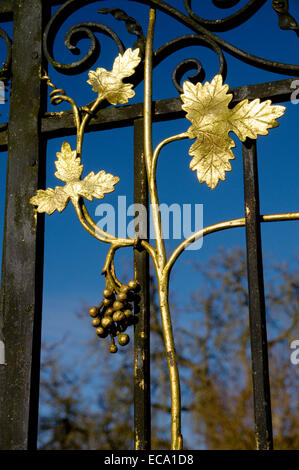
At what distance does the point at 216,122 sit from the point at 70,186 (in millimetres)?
327

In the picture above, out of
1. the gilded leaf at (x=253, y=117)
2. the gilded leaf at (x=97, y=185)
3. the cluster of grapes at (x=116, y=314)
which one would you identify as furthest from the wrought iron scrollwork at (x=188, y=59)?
the cluster of grapes at (x=116, y=314)

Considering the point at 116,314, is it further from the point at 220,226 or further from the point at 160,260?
the point at 220,226

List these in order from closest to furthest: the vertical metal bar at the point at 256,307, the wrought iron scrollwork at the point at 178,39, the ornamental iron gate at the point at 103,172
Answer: the vertical metal bar at the point at 256,307, the ornamental iron gate at the point at 103,172, the wrought iron scrollwork at the point at 178,39

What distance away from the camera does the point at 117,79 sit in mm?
1366

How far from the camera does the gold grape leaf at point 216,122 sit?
122 cm

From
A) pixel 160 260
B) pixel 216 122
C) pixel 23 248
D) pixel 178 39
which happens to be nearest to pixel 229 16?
pixel 178 39

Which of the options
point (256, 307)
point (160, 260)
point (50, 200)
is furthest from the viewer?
point (50, 200)

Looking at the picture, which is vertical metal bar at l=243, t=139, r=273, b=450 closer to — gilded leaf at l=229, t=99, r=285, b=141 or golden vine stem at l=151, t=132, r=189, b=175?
gilded leaf at l=229, t=99, r=285, b=141

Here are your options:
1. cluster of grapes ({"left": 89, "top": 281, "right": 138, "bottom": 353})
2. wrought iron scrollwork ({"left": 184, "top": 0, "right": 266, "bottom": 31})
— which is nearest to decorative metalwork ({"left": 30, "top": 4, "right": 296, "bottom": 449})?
cluster of grapes ({"left": 89, "top": 281, "right": 138, "bottom": 353})

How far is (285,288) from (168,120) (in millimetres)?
3926

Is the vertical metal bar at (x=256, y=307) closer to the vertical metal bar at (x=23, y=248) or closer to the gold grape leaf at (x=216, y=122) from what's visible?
the gold grape leaf at (x=216, y=122)

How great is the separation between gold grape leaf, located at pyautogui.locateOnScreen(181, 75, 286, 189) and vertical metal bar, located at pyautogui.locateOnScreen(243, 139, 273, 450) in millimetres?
36

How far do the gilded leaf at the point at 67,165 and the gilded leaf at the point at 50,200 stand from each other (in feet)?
0.09

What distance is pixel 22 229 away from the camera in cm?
134
